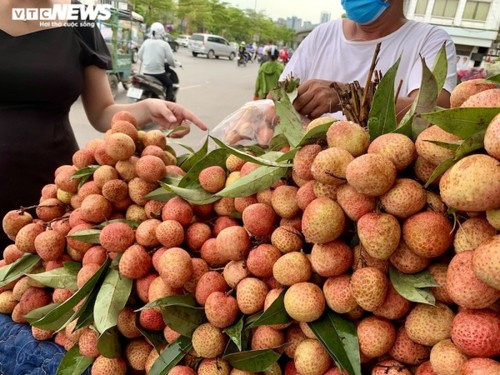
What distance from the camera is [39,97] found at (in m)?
1.69

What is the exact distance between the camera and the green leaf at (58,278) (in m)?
1.21

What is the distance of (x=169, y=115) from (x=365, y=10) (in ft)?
3.37

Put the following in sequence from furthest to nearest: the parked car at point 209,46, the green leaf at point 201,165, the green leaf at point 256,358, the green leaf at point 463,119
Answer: the parked car at point 209,46, the green leaf at point 201,165, the green leaf at point 256,358, the green leaf at point 463,119

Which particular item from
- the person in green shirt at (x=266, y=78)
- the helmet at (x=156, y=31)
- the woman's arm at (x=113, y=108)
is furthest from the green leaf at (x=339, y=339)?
the helmet at (x=156, y=31)

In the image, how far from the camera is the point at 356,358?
813mm

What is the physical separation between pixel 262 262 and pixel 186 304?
23cm

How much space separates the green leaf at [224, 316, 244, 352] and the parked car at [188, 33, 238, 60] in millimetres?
25969

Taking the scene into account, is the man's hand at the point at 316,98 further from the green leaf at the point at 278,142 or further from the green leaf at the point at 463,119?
the green leaf at the point at 463,119

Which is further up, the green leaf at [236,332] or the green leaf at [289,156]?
the green leaf at [289,156]

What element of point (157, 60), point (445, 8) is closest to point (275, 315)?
point (157, 60)

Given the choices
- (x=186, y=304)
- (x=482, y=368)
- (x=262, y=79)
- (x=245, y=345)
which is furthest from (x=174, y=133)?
(x=262, y=79)

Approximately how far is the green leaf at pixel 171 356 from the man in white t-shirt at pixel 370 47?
99cm

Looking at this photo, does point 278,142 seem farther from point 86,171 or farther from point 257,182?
point 86,171

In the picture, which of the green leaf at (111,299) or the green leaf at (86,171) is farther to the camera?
the green leaf at (86,171)
